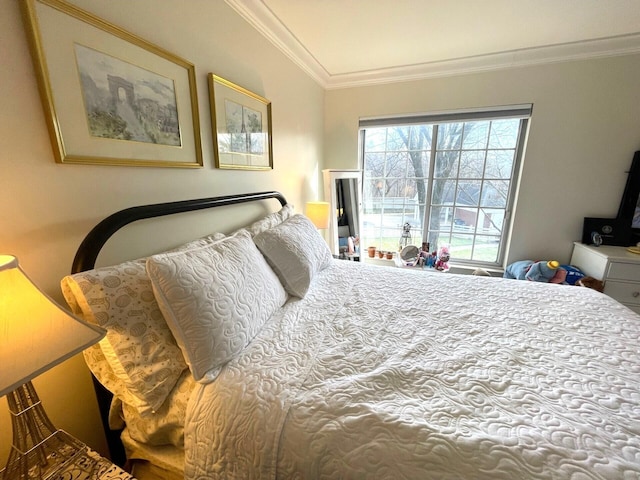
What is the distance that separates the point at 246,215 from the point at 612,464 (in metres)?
1.77

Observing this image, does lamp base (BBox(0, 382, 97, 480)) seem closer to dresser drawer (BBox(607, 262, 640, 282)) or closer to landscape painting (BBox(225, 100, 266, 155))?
landscape painting (BBox(225, 100, 266, 155))

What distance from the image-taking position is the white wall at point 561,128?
221 centimetres

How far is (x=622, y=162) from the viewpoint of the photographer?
7.39 ft

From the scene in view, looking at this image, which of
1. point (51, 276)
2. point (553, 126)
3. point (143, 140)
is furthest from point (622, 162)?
point (51, 276)

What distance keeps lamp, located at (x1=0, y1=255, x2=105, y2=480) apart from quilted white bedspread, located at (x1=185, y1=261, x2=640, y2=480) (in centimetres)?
35

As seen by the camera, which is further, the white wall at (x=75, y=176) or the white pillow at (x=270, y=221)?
the white pillow at (x=270, y=221)

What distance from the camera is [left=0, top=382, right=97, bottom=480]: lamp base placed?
663 mm

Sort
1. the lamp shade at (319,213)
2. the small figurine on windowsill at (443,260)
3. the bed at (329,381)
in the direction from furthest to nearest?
1. the small figurine on windowsill at (443,260)
2. the lamp shade at (319,213)
3. the bed at (329,381)

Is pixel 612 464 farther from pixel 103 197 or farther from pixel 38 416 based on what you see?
pixel 103 197

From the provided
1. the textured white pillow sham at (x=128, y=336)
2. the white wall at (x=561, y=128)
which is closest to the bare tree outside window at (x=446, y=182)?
the white wall at (x=561, y=128)

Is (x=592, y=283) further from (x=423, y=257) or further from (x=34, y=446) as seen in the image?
(x=34, y=446)

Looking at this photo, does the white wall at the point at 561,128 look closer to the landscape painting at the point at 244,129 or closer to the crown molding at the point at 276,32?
the crown molding at the point at 276,32

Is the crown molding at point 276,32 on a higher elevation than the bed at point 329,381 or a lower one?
higher

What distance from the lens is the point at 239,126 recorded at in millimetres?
1631
